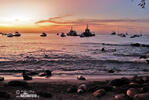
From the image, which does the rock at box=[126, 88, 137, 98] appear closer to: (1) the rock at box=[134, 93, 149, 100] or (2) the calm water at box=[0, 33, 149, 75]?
(1) the rock at box=[134, 93, 149, 100]

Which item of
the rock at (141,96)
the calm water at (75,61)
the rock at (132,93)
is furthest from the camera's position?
the calm water at (75,61)

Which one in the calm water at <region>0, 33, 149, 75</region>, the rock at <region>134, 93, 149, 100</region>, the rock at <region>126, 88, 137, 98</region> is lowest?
the calm water at <region>0, 33, 149, 75</region>

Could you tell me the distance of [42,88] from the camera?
900 cm

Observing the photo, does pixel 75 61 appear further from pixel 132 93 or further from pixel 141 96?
pixel 141 96

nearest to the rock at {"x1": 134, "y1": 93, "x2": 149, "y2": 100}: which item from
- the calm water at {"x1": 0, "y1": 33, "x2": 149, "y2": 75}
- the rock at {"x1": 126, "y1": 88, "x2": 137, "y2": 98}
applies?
the rock at {"x1": 126, "y1": 88, "x2": 137, "y2": 98}

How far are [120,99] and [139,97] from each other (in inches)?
27.9

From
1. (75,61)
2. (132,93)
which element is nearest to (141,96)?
(132,93)

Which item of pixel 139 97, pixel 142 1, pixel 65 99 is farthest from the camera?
pixel 142 1

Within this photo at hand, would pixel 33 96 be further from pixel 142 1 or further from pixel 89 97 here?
pixel 142 1

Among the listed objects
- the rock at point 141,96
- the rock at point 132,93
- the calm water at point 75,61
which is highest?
the rock at point 141,96

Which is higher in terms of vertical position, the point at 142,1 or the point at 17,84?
the point at 142,1

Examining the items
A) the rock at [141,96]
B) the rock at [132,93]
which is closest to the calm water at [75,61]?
the rock at [132,93]

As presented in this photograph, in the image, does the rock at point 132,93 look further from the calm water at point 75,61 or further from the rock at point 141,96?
the calm water at point 75,61

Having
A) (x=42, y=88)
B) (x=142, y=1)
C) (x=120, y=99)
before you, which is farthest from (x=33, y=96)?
(x=142, y=1)
